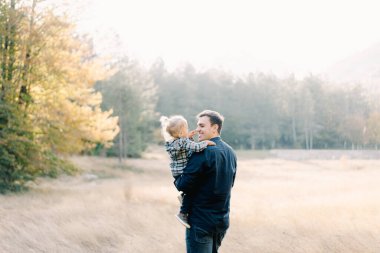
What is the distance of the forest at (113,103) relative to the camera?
11.7 meters

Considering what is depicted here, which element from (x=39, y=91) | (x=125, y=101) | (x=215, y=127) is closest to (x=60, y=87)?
(x=39, y=91)

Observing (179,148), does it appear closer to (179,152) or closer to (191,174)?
(179,152)

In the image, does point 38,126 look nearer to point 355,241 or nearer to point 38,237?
point 38,237

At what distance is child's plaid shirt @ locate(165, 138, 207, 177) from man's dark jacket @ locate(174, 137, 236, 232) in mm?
92

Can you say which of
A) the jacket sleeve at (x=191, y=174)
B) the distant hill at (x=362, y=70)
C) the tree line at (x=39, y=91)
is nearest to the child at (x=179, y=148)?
the jacket sleeve at (x=191, y=174)

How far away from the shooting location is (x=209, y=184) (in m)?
3.69

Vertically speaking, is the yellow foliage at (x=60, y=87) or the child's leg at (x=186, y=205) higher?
the yellow foliage at (x=60, y=87)

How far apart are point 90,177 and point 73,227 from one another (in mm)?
15850

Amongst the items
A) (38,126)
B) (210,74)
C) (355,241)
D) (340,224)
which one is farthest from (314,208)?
(210,74)

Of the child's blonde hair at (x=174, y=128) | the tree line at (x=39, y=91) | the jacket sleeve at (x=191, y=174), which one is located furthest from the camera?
the tree line at (x=39, y=91)

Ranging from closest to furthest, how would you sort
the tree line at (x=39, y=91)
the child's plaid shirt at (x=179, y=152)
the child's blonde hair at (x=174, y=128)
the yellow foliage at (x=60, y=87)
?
the child's plaid shirt at (x=179, y=152) < the child's blonde hair at (x=174, y=128) < the tree line at (x=39, y=91) < the yellow foliage at (x=60, y=87)

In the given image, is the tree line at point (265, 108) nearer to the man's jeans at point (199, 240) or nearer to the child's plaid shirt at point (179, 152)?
the child's plaid shirt at point (179, 152)

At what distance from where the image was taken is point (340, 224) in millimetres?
7758

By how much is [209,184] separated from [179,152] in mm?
395
